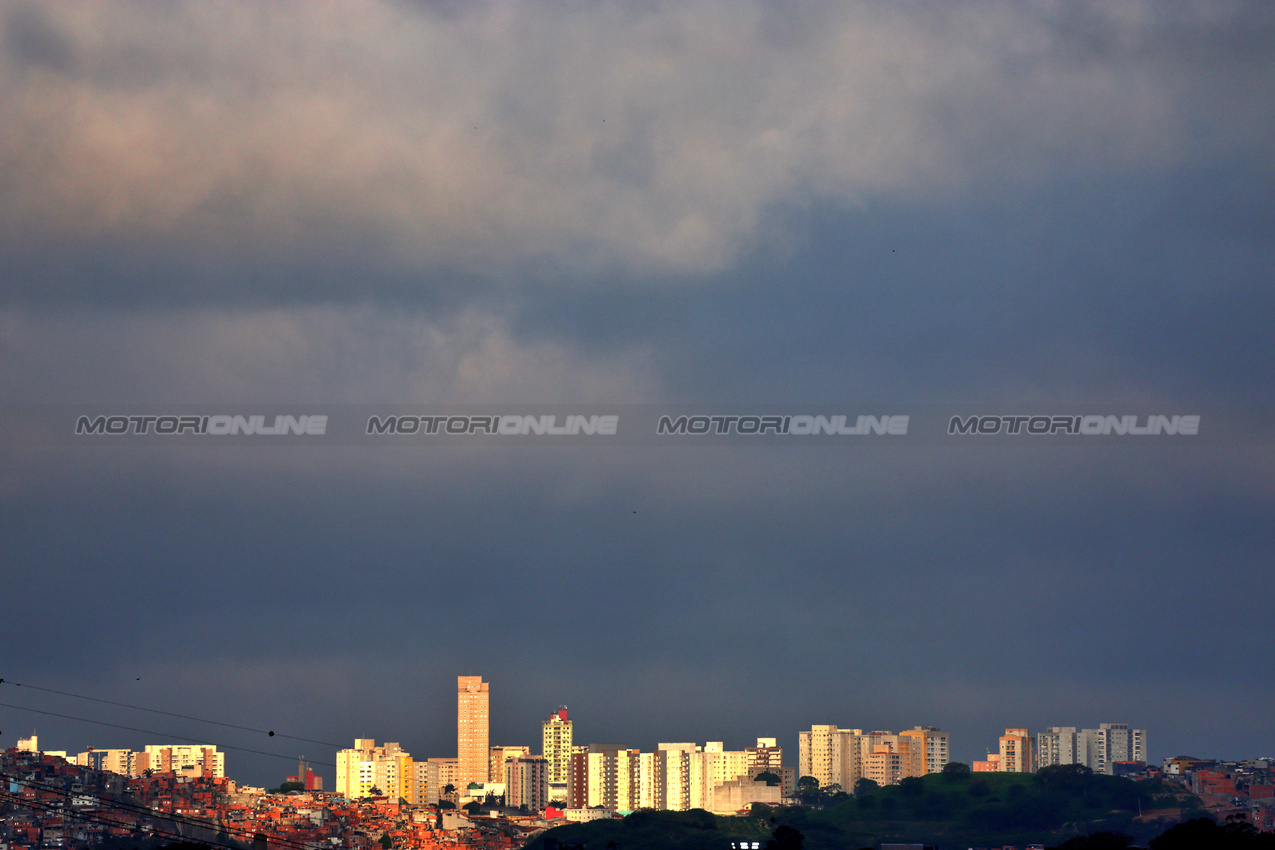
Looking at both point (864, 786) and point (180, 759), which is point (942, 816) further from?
point (180, 759)

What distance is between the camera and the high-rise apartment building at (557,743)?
571ft

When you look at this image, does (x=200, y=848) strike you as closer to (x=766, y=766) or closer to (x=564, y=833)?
(x=564, y=833)

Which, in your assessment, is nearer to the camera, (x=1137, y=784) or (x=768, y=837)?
(x=768, y=837)

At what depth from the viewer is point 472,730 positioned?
182 m

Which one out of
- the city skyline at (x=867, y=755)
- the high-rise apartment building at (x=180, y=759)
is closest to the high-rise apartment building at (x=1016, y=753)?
the city skyline at (x=867, y=755)

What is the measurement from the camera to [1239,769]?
156 metres

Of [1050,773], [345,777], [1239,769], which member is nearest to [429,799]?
[345,777]

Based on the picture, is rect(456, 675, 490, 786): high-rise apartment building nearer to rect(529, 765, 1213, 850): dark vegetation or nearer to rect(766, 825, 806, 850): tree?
rect(529, 765, 1213, 850): dark vegetation

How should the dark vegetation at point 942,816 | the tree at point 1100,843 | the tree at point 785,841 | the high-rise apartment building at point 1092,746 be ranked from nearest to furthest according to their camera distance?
the tree at point 1100,843, the tree at point 785,841, the dark vegetation at point 942,816, the high-rise apartment building at point 1092,746

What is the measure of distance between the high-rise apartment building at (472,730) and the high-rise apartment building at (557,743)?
8.83 meters

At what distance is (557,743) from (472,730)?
1242 centimetres

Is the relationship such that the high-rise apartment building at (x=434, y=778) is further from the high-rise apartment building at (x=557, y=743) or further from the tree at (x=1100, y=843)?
the tree at (x=1100, y=843)

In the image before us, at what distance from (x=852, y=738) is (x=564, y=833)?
170 feet

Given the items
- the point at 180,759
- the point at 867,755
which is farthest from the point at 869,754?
the point at 180,759
